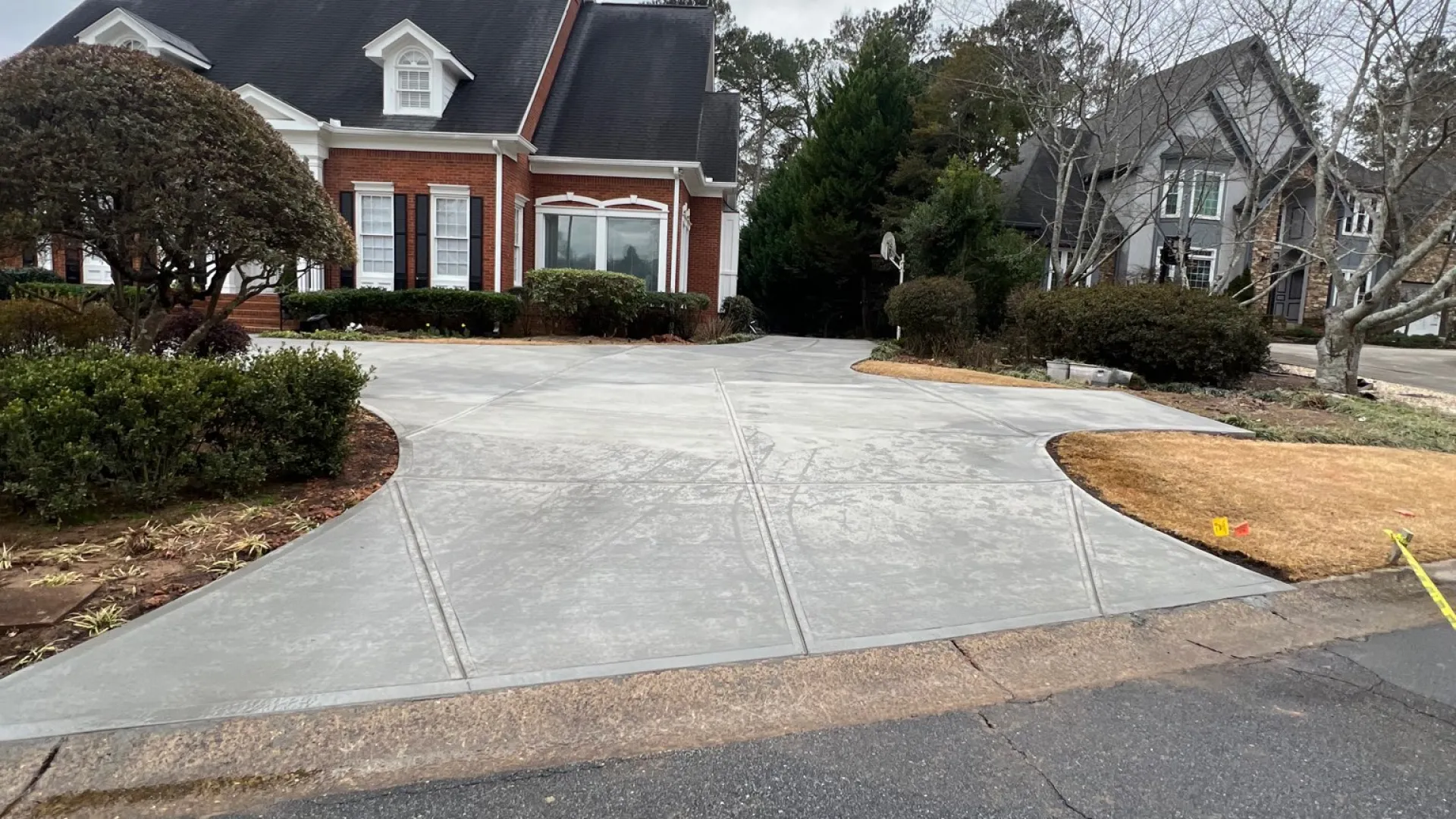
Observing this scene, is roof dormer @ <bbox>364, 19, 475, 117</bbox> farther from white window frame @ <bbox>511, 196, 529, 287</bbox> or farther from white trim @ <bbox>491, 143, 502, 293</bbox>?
white window frame @ <bbox>511, 196, 529, 287</bbox>

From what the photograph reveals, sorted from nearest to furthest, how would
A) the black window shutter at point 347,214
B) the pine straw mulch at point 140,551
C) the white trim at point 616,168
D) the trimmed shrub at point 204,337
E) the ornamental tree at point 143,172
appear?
the pine straw mulch at point 140,551 < the ornamental tree at point 143,172 < the trimmed shrub at point 204,337 < the black window shutter at point 347,214 < the white trim at point 616,168

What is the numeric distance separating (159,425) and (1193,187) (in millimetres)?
25443

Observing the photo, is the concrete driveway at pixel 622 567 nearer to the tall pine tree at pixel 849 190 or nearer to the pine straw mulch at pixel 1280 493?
the pine straw mulch at pixel 1280 493

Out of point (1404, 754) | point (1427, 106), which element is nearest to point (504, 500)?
point (1404, 754)

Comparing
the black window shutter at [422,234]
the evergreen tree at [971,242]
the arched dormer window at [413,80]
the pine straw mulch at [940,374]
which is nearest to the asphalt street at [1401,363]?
the evergreen tree at [971,242]

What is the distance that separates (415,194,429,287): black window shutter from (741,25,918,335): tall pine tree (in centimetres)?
1095

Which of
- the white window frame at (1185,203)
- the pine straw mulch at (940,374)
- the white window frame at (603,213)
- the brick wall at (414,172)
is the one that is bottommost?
the pine straw mulch at (940,374)

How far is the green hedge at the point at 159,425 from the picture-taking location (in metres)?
4.47

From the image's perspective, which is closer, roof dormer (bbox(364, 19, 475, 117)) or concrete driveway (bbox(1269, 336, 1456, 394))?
concrete driveway (bbox(1269, 336, 1456, 394))

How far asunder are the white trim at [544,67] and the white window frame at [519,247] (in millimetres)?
1610

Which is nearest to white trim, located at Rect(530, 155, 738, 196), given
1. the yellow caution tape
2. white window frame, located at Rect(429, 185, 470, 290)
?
white window frame, located at Rect(429, 185, 470, 290)

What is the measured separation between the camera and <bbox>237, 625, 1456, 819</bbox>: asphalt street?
2615 mm

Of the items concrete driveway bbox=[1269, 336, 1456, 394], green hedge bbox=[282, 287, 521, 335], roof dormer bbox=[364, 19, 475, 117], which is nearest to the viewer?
green hedge bbox=[282, 287, 521, 335]

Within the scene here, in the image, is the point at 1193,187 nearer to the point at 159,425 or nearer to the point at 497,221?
the point at 497,221
